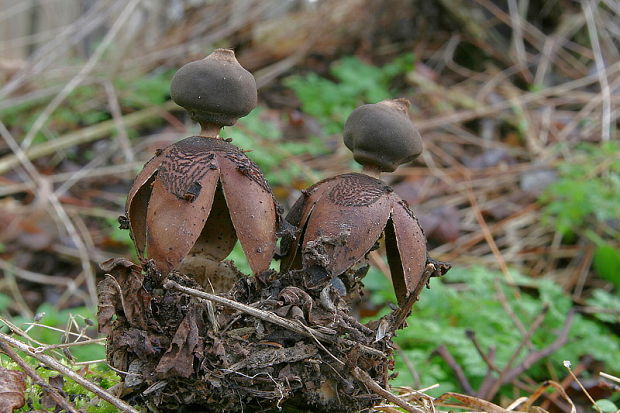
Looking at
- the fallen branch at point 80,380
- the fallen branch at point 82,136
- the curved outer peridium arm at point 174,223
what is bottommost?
the fallen branch at point 82,136

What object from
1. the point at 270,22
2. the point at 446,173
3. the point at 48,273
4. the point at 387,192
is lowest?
the point at 48,273

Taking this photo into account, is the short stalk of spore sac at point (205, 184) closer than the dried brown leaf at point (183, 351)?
No

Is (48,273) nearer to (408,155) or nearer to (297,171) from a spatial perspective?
(297,171)

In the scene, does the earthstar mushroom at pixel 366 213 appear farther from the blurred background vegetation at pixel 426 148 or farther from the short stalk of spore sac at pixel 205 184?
the blurred background vegetation at pixel 426 148

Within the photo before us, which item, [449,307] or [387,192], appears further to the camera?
[449,307]

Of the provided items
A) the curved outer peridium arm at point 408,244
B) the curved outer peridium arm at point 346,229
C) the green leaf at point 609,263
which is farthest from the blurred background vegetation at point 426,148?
the curved outer peridium arm at point 346,229

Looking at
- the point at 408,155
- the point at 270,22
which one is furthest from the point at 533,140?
the point at 408,155

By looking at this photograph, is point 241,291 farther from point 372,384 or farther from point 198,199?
point 372,384
